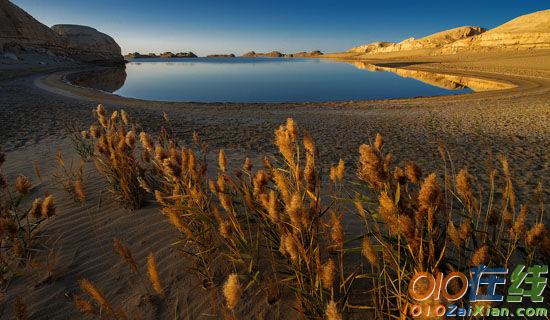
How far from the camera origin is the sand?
2502 mm

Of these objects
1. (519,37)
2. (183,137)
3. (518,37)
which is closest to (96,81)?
(183,137)

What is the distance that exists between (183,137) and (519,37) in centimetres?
7101

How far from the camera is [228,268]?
259 cm

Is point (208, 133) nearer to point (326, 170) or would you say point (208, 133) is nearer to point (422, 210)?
point (326, 170)

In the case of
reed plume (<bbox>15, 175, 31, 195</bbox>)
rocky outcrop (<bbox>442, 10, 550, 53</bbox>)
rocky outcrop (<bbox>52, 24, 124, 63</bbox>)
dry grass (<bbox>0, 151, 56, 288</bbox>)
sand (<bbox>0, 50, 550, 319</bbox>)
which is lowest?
sand (<bbox>0, 50, 550, 319</bbox>)

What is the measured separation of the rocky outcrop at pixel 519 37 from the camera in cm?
5094

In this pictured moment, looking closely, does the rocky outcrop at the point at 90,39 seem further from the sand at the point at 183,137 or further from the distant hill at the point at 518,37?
the distant hill at the point at 518,37

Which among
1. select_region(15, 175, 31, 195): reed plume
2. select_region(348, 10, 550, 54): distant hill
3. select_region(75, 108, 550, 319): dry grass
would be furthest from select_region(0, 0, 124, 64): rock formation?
select_region(348, 10, 550, 54): distant hill

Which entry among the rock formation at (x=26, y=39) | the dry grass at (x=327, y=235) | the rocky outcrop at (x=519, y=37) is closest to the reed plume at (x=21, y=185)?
the dry grass at (x=327, y=235)

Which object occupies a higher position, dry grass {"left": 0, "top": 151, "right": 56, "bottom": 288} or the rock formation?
the rock formation

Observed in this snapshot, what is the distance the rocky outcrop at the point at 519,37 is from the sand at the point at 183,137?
48735 millimetres

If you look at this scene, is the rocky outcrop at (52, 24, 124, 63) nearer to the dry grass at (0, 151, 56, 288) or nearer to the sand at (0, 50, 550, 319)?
the sand at (0, 50, 550, 319)

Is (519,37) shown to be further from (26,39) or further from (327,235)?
(26,39)

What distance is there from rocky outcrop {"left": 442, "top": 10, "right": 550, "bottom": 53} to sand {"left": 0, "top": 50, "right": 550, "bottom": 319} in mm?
48735
